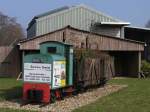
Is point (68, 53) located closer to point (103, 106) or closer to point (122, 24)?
point (103, 106)

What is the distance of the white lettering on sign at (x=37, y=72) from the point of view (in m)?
19.3

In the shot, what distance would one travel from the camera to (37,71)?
64.3ft

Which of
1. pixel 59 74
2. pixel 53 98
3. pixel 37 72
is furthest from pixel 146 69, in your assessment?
pixel 37 72

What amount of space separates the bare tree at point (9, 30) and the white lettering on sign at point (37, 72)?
67.8 metres

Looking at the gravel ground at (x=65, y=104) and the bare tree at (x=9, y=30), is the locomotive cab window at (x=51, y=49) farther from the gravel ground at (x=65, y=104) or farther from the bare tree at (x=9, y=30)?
the bare tree at (x=9, y=30)

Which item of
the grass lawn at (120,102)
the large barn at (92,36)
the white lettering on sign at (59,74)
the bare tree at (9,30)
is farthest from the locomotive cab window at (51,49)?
the bare tree at (9,30)

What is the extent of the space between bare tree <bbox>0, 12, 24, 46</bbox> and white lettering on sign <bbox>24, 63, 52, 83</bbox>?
2668 inches

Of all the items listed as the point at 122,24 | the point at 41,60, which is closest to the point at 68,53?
the point at 41,60

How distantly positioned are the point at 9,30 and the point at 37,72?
71.7 m

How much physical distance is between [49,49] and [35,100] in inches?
114

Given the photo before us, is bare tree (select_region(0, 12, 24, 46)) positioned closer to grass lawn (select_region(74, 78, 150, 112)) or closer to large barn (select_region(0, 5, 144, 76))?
large barn (select_region(0, 5, 144, 76))

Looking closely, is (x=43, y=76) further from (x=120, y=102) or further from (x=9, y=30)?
(x=9, y=30)

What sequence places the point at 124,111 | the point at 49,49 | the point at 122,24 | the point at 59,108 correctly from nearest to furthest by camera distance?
the point at 124,111
the point at 59,108
the point at 49,49
the point at 122,24

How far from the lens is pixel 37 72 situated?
1959 centimetres
